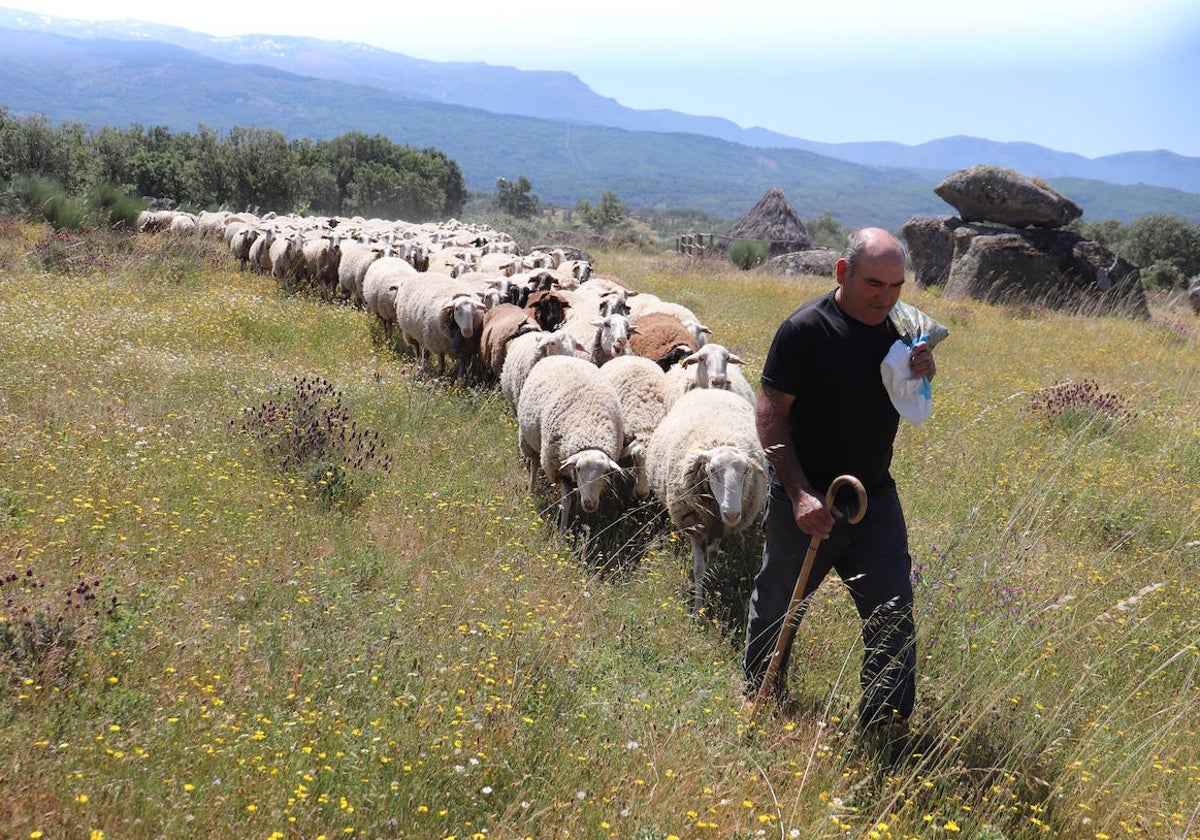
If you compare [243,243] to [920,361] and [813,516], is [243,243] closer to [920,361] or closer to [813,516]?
[813,516]

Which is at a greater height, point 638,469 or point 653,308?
point 653,308

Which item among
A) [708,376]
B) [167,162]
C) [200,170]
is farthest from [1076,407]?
[167,162]

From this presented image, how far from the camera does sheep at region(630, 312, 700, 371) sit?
904cm

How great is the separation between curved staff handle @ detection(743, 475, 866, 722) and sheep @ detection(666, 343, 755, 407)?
3442 mm

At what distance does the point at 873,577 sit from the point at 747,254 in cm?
2706

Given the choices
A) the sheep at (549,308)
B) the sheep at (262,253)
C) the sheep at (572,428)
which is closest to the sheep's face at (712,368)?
the sheep at (572,428)

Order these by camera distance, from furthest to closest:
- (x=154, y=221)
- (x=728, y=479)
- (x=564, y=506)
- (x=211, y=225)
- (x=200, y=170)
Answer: (x=200, y=170)
(x=154, y=221)
(x=211, y=225)
(x=564, y=506)
(x=728, y=479)

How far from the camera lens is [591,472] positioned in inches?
256

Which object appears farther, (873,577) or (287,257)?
(287,257)

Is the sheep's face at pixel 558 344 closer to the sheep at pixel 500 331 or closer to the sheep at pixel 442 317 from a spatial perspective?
the sheep at pixel 500 331

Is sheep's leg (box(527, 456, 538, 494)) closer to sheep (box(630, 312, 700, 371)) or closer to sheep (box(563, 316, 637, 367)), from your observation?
sheep (box(563, 316, 637, 367))

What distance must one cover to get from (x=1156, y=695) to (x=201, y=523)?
234 inches

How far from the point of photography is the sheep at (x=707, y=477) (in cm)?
564

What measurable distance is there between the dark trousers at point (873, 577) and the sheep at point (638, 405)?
266 cm
